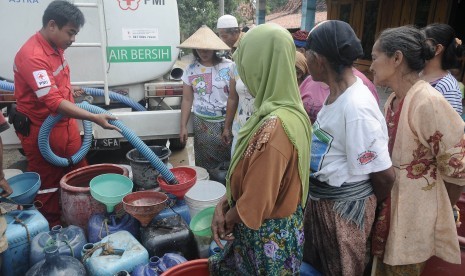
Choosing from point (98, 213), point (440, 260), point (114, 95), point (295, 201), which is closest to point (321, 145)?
point (295, 201)

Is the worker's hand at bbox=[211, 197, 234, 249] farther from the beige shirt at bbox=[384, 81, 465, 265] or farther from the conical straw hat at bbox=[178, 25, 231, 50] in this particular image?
the conical straw hat at bbox=[178, 25, 231, 50]

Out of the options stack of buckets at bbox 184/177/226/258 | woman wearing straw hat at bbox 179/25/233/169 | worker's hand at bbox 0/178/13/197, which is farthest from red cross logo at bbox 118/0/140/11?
worker's hand at bbox 0/178/13/197

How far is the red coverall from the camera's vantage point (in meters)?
2.47

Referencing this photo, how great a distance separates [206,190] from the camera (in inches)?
114

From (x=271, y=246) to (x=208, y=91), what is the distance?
202 cm

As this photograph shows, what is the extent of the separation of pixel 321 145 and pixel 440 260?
1024 millimetres

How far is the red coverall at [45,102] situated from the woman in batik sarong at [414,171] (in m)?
2.19

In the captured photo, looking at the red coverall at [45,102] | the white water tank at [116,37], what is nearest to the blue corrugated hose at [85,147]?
the red coverall at [45,102]

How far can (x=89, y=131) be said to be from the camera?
294 cm

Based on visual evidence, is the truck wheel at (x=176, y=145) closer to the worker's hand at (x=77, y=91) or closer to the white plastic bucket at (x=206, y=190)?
the worker's hand at (x=77, y=91)

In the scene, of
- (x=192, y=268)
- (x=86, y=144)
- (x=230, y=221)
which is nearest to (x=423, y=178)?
(x=230, y=221)

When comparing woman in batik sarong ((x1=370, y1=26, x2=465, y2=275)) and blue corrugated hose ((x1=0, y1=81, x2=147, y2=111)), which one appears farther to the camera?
blue corrugated hose ((x1=0, y1=81, x2=147, y2=111))

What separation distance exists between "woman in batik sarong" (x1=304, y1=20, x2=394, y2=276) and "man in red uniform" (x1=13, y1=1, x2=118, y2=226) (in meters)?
1.58

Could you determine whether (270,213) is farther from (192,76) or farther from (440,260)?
(192,76)
